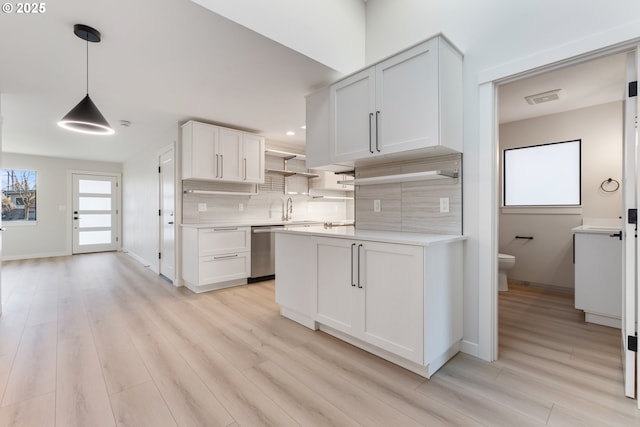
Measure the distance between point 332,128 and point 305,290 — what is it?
1.50m

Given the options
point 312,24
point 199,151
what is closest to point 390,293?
point 312,24

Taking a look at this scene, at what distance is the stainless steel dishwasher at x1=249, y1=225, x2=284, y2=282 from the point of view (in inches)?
172

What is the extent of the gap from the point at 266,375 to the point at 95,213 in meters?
7.76

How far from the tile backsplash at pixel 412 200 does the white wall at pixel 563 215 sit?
259 centimetres

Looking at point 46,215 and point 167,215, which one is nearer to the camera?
point 167,215

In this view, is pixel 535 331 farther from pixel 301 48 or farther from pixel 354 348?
pixel 301 48

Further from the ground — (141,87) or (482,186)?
(141,87)

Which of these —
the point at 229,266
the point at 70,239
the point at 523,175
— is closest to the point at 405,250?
the point at 229,266

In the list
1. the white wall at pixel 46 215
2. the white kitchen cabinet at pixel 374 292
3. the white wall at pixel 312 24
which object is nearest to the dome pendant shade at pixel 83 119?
the white wall at pixel 312 24

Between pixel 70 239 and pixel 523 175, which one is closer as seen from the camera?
pixel 523 175

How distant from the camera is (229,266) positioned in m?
4.11

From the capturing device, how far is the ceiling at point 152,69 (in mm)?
1955

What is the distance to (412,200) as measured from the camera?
255cm

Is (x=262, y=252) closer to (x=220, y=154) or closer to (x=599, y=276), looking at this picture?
(x=220, y=154)
